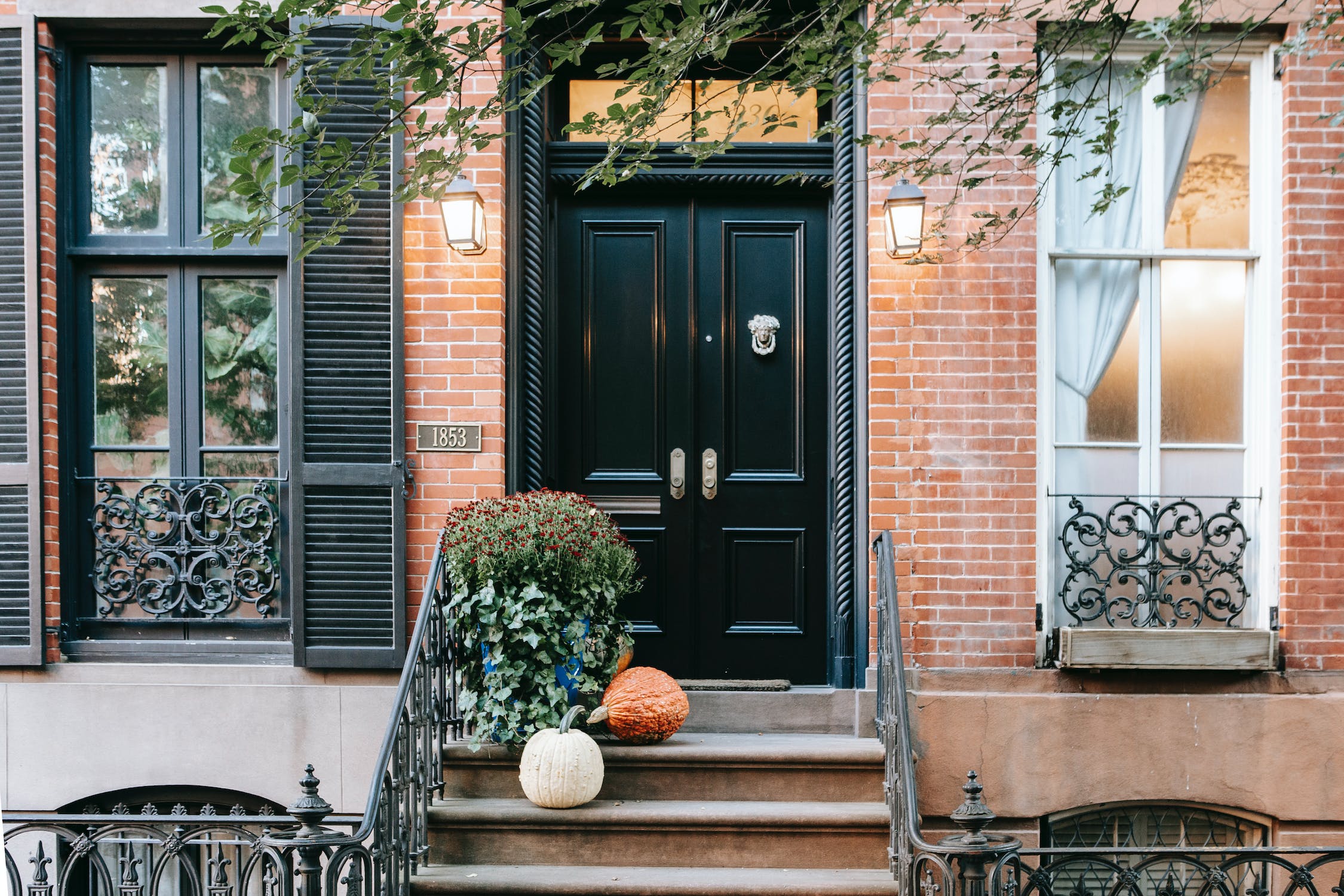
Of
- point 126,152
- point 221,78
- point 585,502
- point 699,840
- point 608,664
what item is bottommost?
point 699,840

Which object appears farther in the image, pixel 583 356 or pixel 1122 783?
pixel 583 356

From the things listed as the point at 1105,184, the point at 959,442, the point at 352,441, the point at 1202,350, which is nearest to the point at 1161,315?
the point at 1202,350

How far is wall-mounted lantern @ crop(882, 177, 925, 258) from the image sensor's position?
17.8 ft

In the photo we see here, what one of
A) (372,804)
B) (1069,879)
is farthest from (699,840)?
(1069,879)

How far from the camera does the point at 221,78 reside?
5.86m

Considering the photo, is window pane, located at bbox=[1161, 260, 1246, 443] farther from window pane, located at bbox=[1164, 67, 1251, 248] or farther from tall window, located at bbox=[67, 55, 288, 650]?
tall window, located at bbox=[67, 55, 288, 650]

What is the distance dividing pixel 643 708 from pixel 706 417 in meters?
1.77

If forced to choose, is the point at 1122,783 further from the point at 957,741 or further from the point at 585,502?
the point at 585,502

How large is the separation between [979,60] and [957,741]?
353 centimetres

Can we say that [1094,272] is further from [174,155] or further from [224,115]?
[174,155]

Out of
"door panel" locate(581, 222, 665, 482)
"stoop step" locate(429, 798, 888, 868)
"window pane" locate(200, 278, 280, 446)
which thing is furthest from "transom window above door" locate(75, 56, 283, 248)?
"stoop step" locate(429, 798, 888, 868)

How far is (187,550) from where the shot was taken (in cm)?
559

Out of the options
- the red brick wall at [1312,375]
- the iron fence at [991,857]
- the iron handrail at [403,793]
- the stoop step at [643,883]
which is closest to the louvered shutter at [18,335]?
the iron handrail at [403,793]

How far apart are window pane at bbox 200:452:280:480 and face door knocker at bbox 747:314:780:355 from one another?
2.70m
